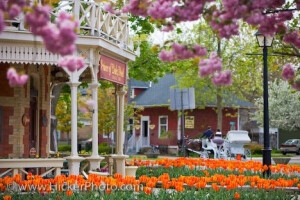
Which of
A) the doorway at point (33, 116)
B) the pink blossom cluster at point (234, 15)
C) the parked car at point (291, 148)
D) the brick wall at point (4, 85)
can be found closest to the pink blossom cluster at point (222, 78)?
the pink blossom cluster at point (234, 15)

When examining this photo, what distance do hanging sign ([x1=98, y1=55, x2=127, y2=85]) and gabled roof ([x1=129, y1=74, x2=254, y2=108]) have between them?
3606 centimetres

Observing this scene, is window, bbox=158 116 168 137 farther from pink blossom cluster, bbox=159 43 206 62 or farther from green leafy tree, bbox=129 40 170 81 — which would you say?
pink blossom cluster, bbox=159 43 206 62

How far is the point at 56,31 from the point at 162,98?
176 ft

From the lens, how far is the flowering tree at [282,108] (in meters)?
55.4

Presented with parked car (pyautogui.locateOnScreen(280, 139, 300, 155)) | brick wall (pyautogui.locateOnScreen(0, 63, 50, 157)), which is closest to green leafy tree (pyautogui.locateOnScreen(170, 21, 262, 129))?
parked car (pyautogui.locateOnScreen(280, 139, 300, 155))

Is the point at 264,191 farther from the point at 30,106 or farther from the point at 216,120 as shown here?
the point at 216,120

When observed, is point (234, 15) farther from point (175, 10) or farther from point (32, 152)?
point (32, 152)

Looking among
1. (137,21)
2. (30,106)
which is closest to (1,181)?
(30,106)

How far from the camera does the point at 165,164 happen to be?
21656 mm

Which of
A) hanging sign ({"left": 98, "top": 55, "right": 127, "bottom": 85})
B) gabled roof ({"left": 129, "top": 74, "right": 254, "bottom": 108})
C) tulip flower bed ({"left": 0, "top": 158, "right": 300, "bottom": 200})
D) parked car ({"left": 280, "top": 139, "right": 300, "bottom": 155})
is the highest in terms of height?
gabled roof ({"left": 129, "top": 74, "right": 254, "bottom": 108})

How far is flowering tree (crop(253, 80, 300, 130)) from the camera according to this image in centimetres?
5538

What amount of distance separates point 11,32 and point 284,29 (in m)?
9.19

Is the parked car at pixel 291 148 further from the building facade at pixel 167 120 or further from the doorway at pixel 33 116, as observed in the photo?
the doorway at pixel 33 116

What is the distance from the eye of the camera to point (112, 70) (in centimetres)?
1859
